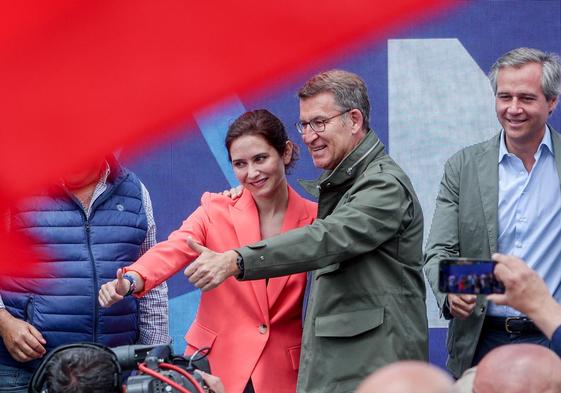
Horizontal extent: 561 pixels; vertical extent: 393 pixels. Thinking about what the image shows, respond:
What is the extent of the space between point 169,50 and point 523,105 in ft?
4.70

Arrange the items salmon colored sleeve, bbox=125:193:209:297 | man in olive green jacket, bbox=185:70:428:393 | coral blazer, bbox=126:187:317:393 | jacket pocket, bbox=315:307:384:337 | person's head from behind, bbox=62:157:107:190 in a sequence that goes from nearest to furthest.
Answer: man in olive green jacket, bbox=185:70:428:393 < jacket pocket, bbox=315:307:384:337 < salmon colored sleeve, bbox=125:193:209:297 < coral blazer, bbox=126:187:317:393 < person's head from behind, bbox=62:157:107:190

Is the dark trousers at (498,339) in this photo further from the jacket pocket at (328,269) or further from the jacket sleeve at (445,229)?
the jacket pocket at (328,269)

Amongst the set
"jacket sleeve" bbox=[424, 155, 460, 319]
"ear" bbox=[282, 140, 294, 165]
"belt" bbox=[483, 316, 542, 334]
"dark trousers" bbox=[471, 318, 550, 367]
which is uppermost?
"ear" bbox=[282, 140, 294, 165]

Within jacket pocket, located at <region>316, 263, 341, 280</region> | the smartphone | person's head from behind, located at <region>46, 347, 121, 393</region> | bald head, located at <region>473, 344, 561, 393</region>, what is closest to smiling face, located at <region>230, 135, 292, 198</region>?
jacket pocket, located at <region>316, 263, 341, 280</region>

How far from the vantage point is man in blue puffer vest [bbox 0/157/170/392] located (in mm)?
3607

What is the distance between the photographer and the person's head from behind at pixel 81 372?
93.2 inches

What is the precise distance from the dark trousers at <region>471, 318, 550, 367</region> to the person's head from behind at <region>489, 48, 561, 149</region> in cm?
63

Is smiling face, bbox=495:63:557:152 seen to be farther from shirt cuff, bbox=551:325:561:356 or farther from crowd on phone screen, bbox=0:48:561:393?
shirt cuff, bbox=551:325:561:356

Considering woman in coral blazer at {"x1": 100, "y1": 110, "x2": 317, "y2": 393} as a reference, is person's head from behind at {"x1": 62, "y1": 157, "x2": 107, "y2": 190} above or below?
above

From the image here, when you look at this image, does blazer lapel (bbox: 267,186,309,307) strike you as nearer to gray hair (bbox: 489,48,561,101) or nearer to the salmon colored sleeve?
the salmon colored sleeve

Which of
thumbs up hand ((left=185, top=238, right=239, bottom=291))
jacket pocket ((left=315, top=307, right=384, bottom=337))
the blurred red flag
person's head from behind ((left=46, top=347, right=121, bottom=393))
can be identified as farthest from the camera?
the blurred red flag

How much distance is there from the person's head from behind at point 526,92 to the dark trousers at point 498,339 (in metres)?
0.63

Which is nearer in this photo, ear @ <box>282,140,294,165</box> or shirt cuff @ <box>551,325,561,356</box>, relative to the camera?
shirt cuff @ <box>551,325,561,356</box>

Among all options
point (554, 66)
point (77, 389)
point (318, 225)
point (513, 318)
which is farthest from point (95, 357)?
point (554, 66)
